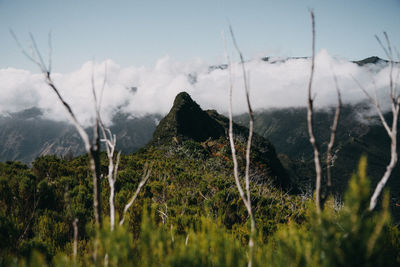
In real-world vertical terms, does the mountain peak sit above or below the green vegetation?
above

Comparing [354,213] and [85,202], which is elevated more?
[354,213]

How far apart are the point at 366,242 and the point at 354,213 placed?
0.13 m

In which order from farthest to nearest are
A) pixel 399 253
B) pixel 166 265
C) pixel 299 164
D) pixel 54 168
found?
1. pixel 299 164
2. pixel 54 168
3. pixel 399 253
4. pixel 166 265

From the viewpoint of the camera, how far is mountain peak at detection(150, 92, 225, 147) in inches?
1732

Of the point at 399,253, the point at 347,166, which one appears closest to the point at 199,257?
the point at 399,253

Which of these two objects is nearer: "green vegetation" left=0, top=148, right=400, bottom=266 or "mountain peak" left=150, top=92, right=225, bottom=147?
"green vegetation" left=0, top=148, right=400, bottom=266

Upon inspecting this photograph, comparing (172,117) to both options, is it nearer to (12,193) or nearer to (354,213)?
(12,193)

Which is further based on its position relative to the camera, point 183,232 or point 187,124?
point 187,124

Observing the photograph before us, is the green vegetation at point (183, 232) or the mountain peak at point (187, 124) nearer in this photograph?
the green vegetation at point (183, 232)

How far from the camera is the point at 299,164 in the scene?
520ft

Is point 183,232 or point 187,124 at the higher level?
point 187,124

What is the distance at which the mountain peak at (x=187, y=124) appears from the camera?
44000 mm

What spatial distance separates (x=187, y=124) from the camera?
47281mm

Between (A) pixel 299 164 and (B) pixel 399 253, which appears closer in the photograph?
(B) pixel 399 253
